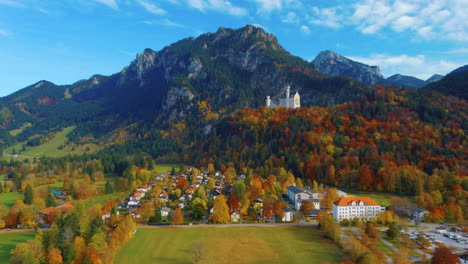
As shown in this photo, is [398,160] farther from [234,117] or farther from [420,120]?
[234,117]

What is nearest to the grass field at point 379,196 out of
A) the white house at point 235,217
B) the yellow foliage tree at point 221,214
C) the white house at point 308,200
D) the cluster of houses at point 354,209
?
the cluster of houses at point 354,209

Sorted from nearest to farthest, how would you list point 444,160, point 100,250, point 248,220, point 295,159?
point 100,250, point 248,220, point 444,160, point 295,159

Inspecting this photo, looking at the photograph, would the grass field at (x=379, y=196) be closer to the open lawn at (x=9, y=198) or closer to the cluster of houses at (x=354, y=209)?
the cluster of houses at (x=354, y=209)

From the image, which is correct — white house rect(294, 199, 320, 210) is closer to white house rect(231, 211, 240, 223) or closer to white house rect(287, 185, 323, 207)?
white house rect(287, 185, 323, 207)

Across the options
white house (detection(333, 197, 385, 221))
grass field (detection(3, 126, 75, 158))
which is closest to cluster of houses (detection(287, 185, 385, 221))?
white house (detection(333, 197, 385, 221))

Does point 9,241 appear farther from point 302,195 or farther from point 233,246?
point 302,195

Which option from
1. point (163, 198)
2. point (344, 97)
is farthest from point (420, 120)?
point (163, 198)
